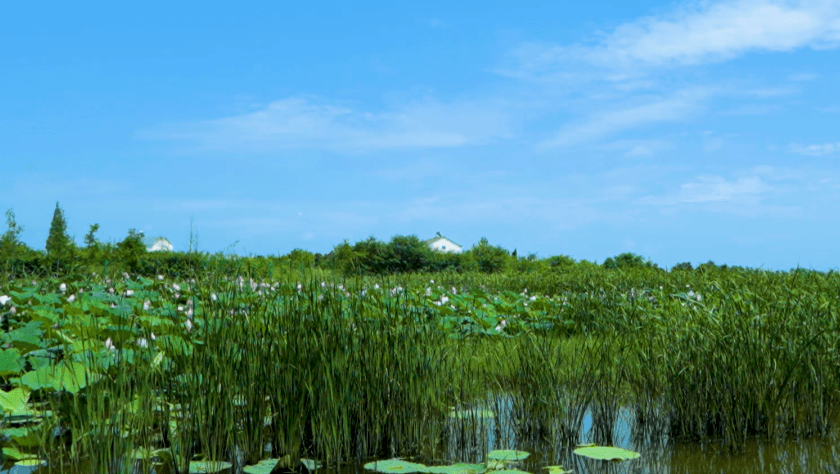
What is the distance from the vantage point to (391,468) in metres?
3.07

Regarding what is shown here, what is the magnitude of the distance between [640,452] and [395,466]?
1.43 meters

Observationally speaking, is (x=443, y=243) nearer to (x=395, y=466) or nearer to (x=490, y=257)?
(x=490, y=257)

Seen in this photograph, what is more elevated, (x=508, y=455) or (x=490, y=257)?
(x=490, y=257)

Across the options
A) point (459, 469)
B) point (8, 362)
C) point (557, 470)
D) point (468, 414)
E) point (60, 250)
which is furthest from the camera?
point (60, 250)

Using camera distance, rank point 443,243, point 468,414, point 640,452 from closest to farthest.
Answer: point 640,452
point 468,414
point 443,243

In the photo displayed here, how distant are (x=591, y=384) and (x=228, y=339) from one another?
6.78 feet

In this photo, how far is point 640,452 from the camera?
3.59 meters

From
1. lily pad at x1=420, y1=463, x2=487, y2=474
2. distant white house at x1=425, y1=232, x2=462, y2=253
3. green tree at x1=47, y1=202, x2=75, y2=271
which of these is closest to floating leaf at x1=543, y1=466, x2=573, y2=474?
lily pad at x1=420, y1=463, x2=487, y2=474

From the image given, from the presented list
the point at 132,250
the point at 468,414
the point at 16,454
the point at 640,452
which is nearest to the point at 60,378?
the point at 16,454

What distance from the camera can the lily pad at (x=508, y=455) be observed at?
10.8ft

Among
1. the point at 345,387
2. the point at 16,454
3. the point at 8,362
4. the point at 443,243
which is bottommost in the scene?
the point at 16,454

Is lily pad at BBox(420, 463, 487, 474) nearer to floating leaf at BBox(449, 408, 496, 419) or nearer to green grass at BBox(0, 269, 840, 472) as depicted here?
green grass at BBox(0, 269, 840, 472)

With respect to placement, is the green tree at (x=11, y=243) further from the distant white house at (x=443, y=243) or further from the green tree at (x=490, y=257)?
the distant white house at (x=443, y=243)

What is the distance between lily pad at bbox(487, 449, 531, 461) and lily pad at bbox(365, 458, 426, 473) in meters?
0.43
